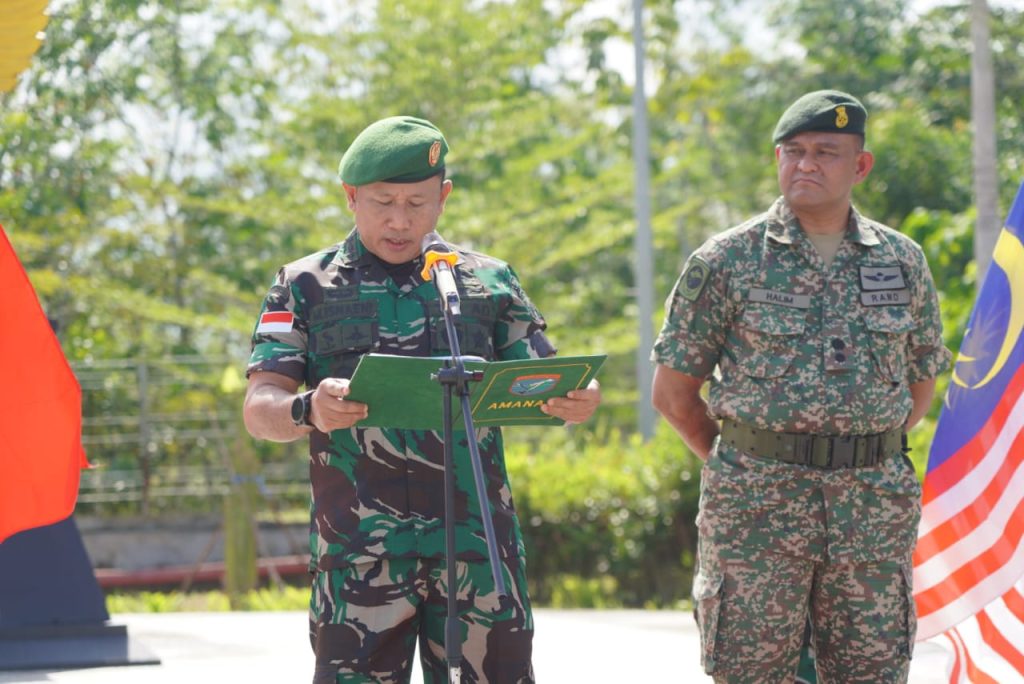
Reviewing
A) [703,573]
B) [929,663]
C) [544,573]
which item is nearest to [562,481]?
[544,573]

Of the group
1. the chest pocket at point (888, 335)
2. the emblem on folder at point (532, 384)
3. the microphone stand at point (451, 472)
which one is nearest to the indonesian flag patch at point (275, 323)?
the microphone stand at point (451, 472)

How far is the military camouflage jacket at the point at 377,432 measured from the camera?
3363mm

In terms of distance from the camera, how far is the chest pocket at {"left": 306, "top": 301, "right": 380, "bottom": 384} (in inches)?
134

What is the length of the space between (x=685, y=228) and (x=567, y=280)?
23.5 ft


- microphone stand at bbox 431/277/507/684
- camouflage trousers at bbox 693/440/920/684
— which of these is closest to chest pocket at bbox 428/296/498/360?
microphone stand at bbox 431/277/507/684

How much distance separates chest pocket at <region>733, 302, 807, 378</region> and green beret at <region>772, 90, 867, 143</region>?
0.51 m

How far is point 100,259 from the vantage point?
55.9 ft

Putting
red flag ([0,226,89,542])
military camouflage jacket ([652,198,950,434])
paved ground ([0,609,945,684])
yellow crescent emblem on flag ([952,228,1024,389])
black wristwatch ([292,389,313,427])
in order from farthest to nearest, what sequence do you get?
1. paved ground ([0,609,945,684])
2. yellow crescent emblem on flag ([952,228,1024,389])
3. red flag ([0,226,89,542])
4. military camouflage jacket ([652,198,950,434])
5. black wristwatch ([292,389,313,427])

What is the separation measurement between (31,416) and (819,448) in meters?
2.50

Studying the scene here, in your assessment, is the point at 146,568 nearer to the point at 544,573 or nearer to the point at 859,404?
the point at 544,573

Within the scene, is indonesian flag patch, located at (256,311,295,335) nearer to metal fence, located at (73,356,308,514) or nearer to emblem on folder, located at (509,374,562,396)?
emblem on folder, located at (509,374,562,396)

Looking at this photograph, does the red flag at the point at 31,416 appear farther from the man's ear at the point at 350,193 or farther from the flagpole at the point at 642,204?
the flagpole at the point at 642,204

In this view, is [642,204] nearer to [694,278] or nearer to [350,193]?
[694,278]

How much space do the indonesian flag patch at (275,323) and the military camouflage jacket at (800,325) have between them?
1364mm
